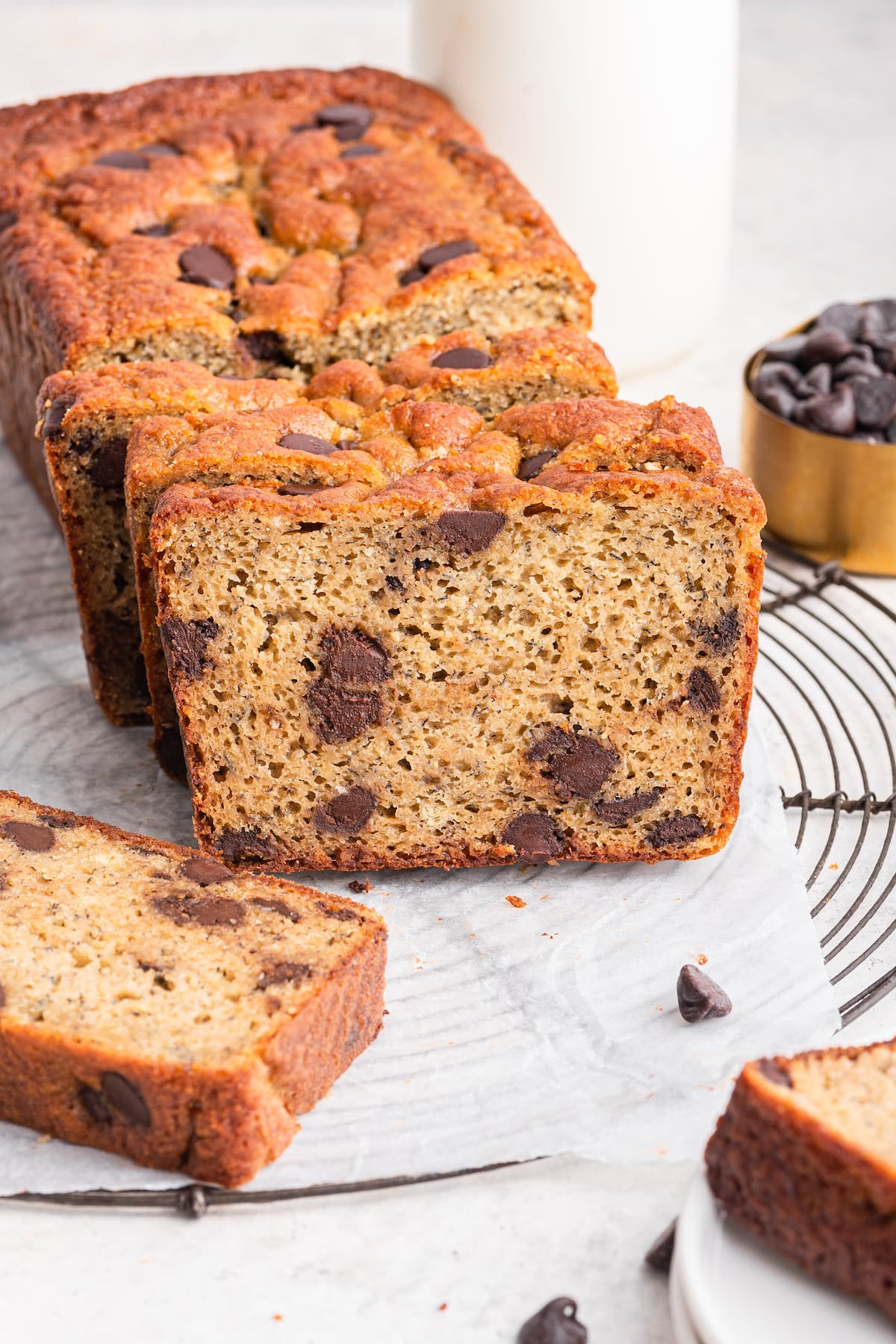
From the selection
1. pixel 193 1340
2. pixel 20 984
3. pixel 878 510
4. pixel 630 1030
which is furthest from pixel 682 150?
pixel 193 1340

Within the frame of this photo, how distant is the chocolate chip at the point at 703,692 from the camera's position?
11.1 ft

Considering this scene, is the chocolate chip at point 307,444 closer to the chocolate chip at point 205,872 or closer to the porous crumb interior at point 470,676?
the porous crumb interior at point 470,676

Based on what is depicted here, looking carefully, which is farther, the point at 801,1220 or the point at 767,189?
the point at 767,189

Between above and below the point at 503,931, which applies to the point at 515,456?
above

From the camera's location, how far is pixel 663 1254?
2.71 meters

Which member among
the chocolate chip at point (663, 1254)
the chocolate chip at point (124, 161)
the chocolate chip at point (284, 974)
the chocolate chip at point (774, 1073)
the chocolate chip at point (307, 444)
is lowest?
the chocolate chip at point (663, 1254)

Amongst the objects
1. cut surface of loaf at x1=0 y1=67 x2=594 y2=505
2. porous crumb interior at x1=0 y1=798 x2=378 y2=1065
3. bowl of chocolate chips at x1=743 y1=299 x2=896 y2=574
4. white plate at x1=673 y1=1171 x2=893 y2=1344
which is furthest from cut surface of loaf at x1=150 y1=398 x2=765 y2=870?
bowl of chocolate chips at x1=743 y1=299 x2=896 y2=574

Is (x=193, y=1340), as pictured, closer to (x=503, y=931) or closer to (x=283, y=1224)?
(x=283, y=1224)

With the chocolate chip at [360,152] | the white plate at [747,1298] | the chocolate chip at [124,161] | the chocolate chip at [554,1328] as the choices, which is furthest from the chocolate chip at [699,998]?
the chocolate chip at [124,161]

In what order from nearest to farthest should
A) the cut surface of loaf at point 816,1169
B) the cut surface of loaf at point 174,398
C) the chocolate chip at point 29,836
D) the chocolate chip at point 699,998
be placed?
the cut surface of loaf at point 816,1169 < the chocolate chip at point 699,998 < the chocolate chip at point 29,836 < the cut surface of loaf at point 174,398

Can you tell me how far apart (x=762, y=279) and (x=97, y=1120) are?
4.64 m

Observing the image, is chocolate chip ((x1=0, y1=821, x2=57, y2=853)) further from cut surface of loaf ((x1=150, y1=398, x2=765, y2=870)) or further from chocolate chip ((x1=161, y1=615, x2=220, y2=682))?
chocolate chip ((x1=161, y1=615, x2=220, y2=682))

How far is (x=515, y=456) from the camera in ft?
11.3

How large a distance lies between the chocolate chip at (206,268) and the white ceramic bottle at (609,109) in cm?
124
